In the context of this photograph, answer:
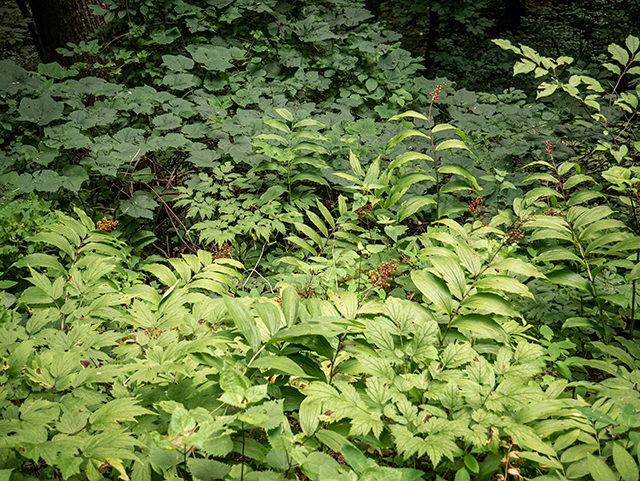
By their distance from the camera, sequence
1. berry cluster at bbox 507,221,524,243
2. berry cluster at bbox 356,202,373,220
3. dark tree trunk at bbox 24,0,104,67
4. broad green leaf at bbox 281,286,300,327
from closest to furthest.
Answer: broad green leaf at bbox 281,286,300,327 < berry cluster at bbox 507,221,524,243 < berry cluster at bbox 356,202,373,220 < dark tree trunk at bbox 24,0,104,67

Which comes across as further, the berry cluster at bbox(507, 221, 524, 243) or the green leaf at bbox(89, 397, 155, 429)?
the berry cluster at bbox(507, 221, 524, 243)

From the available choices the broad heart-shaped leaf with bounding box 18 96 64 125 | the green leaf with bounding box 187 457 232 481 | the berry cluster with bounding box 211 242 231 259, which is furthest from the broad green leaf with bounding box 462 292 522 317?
the broad heart-shaped leaf with bounding box 18 96 64 125

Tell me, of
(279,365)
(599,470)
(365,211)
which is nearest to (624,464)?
(599,470)

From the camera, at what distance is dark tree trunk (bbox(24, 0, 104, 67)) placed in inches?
170

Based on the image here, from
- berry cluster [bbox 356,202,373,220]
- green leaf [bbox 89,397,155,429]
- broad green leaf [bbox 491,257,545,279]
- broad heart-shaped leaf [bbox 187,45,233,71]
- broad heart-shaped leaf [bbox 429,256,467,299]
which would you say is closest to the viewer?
green leaf [bbox 89,397,155,429]

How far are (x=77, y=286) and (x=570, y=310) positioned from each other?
2.53 m

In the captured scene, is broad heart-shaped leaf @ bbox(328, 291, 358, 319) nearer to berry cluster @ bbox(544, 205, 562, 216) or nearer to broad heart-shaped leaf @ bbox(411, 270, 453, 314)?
broad heart-shaped leaf @ bbox(411, 270, 453, 314)

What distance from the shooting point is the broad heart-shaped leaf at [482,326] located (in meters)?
1.54

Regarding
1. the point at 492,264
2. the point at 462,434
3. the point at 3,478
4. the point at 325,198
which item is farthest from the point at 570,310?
the point at 3,478

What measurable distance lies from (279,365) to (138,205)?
2.52m

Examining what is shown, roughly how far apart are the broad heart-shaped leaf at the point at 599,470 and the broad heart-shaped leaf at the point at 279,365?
0.87 m

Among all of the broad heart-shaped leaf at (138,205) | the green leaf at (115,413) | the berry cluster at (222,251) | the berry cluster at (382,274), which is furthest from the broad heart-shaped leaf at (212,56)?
the green leaf at (115,413)

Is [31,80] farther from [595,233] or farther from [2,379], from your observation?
[595,233]

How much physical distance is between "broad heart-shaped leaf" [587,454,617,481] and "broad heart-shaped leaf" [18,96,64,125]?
4028mm
